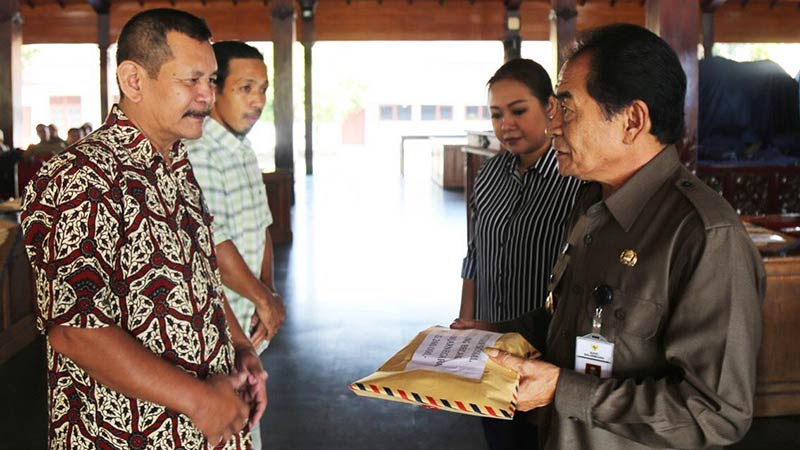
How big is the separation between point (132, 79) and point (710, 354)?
1.30m

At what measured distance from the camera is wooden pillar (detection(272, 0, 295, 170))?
13711 millimetres

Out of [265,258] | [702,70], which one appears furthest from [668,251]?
[702,70]

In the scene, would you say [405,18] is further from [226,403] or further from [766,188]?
[226,403]

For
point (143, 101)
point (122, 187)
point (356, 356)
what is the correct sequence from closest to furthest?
point (122, 187), point (143, 101), point (356, 356)

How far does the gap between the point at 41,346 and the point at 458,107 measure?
1291 inches

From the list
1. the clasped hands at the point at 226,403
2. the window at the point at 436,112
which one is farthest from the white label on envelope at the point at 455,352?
the window at the point at 436,112

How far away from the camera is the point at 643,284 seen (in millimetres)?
1438

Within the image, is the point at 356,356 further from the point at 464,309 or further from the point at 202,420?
the point at 202,420

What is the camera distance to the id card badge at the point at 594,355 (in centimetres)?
148

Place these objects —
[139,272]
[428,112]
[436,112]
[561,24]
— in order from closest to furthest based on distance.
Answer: [139,272], [561,24], [436,112], [428,112]

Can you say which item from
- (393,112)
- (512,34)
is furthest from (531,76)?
(393,112)

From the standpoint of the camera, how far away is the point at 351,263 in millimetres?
8445

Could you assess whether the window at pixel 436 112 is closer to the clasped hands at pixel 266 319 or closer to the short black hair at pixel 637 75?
the clasped hands at pixel 266 319

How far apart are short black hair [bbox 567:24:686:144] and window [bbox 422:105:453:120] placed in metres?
36.5
